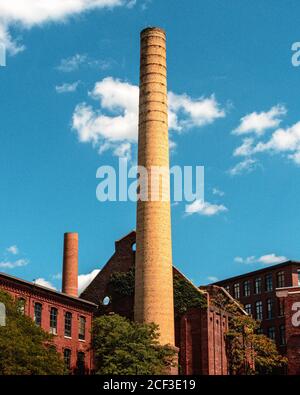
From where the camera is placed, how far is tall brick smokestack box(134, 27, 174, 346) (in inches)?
1917

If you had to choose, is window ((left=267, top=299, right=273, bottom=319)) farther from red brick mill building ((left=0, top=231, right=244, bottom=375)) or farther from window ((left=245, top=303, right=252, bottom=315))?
red brick mill building ((left=0, top=231, right=244, bottom=375))

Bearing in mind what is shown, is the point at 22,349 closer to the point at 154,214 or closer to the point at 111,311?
the point at 154,214

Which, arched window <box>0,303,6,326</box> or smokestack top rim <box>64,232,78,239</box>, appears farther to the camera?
smokestack top rim <box>64,232,78,239</box>

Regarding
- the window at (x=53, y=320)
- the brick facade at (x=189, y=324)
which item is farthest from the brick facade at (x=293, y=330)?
the window at (x=53, y=320)

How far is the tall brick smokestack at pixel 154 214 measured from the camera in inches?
1917

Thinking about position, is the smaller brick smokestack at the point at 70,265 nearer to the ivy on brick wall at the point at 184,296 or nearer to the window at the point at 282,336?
the ivy on brick wall at the point at 184,296

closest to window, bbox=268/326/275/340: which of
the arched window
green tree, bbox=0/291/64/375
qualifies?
green tree, bbox=0/291/64/375

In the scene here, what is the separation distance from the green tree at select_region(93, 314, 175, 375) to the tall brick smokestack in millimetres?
1691

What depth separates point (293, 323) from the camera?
5475 centimetres

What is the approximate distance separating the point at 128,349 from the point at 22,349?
11531mm

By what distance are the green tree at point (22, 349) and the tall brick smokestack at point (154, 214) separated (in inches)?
470

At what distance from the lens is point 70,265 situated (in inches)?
2345

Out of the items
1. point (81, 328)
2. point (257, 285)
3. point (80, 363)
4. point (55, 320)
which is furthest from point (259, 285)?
point (55, 320)
